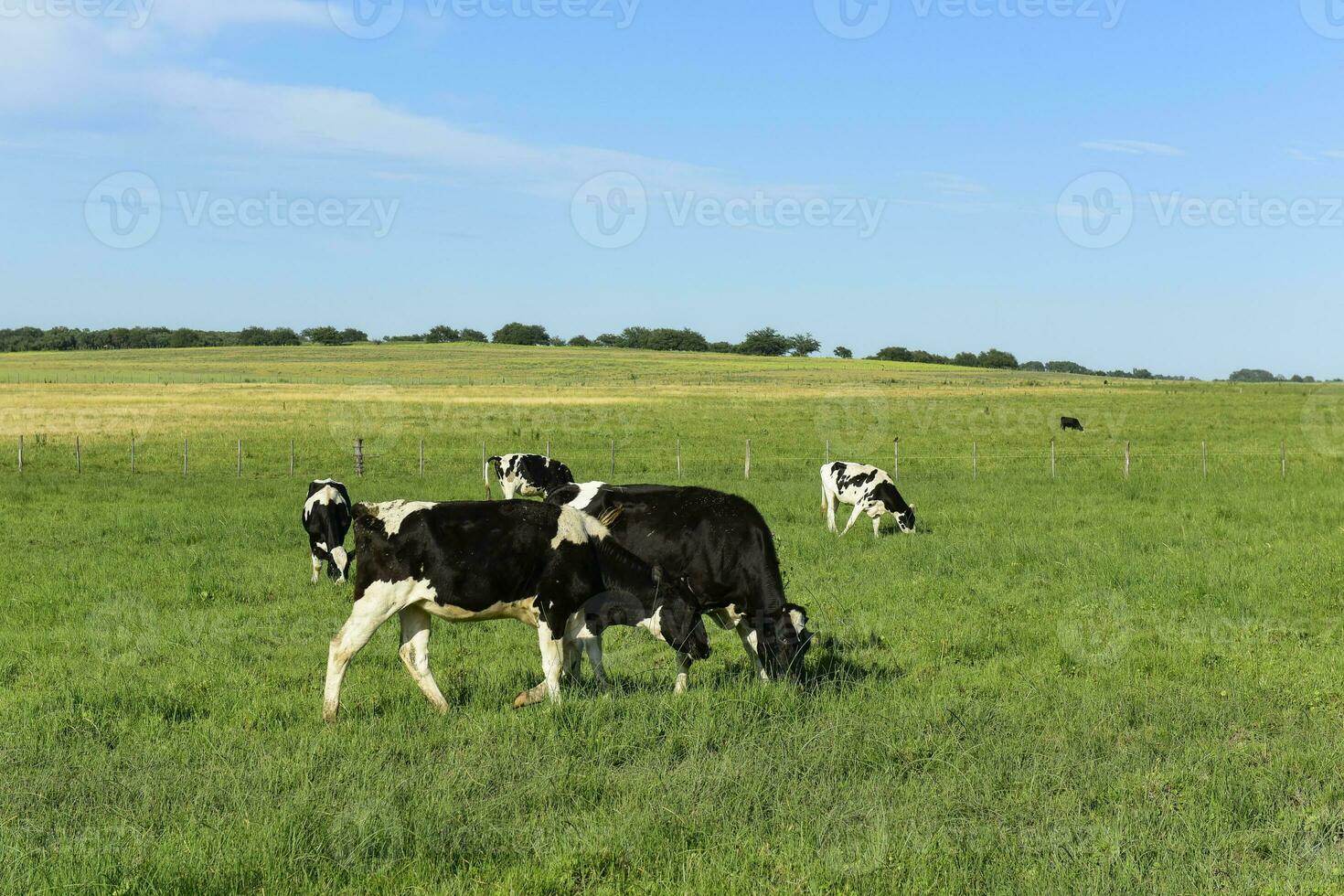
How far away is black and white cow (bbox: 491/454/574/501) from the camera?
27047mm

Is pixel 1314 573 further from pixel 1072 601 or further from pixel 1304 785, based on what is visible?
pixel 1304 785

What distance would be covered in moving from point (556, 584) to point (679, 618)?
1068 mm

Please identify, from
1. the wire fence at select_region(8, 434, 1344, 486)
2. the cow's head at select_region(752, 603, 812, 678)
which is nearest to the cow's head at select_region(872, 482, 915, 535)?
the wire fence at select_region(8, 434, 1344, 486)

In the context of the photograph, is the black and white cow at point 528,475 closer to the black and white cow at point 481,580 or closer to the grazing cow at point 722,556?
the grazing cow at point 722,556

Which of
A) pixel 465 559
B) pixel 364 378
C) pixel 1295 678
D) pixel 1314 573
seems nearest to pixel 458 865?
pixel 465 559

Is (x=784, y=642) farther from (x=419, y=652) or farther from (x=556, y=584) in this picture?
(x=419, y=652)

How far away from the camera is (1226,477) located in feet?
90.8

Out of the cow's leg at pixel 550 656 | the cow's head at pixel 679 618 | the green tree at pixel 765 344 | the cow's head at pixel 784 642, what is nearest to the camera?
the cow's leg at pixel 550 656

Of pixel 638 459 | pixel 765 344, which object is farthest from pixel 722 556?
pixel 765 344

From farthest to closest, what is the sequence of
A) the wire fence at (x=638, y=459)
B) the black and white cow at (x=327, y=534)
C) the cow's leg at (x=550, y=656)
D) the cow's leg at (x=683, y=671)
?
the wire fence at (x=638, y=459), the black and white cow at (x=327, y=534), the cow's leg at (x=683, y=671), the cow's leg at (x=550, y=656)

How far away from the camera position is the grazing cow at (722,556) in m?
9.62

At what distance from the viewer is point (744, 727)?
8.02 m

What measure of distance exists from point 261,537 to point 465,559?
1036 centimetres

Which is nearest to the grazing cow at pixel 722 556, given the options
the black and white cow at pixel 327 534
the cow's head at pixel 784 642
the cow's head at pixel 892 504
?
the cow's head at pixel 784 642
